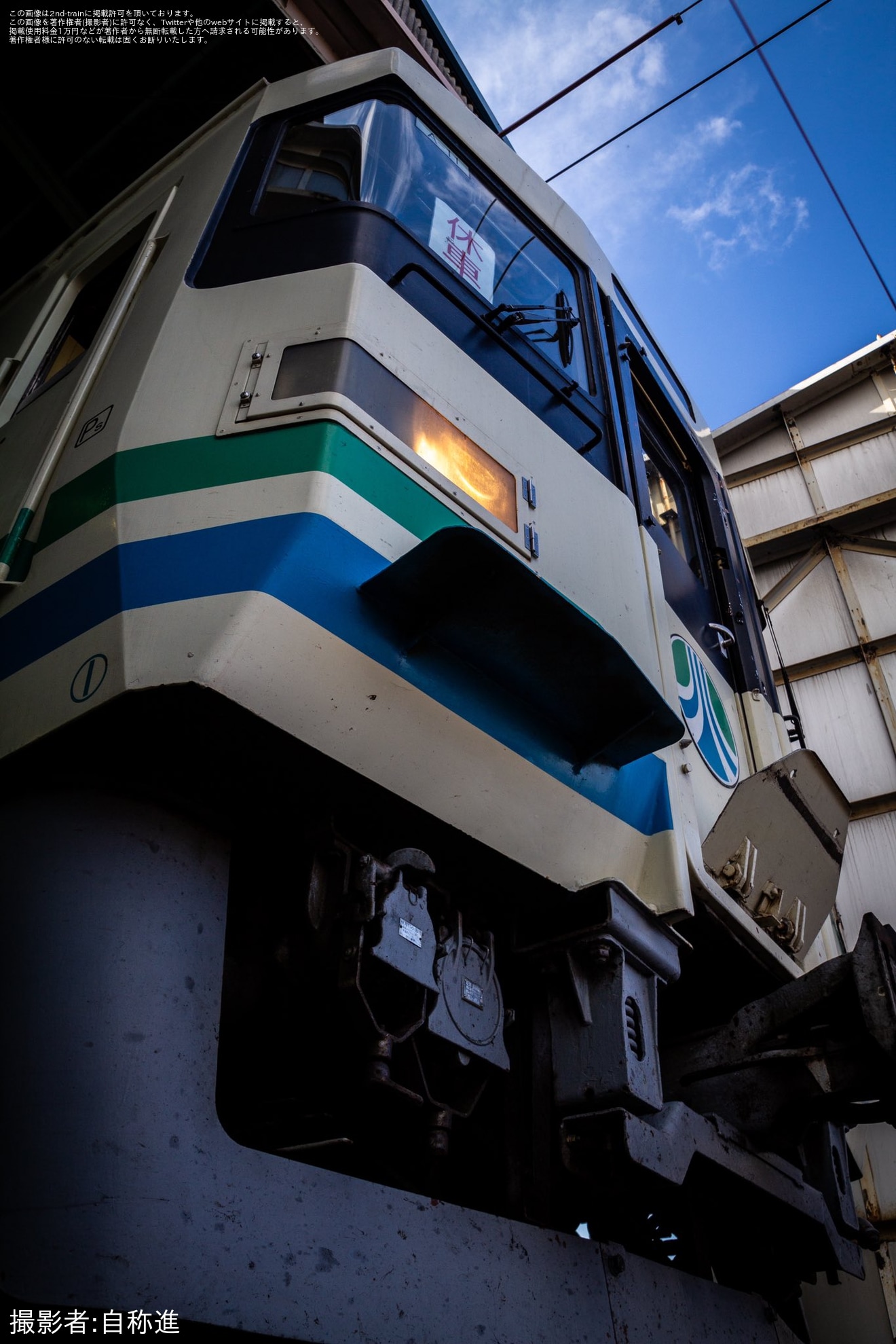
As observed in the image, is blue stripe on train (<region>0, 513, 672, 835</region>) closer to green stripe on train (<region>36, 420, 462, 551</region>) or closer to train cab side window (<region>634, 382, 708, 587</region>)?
green stripe on train (<region>36, 420, 462, 551</region>)

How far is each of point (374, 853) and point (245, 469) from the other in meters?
1.17

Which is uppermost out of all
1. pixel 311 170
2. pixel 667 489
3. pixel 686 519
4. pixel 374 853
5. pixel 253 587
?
pixel 667 489

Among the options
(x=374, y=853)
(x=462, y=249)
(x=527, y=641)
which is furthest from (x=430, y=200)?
(x=374, y=853)

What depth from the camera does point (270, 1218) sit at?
2.26 m

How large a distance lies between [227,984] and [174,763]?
2.27 ft

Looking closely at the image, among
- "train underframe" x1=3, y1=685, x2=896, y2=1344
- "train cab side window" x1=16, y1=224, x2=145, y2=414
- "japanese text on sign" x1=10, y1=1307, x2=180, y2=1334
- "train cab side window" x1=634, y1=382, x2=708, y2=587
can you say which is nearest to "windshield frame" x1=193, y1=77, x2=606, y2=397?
"train cab side window" x1=16, y1=224, x2=145, y2=414

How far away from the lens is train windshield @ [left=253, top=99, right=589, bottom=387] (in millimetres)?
4340

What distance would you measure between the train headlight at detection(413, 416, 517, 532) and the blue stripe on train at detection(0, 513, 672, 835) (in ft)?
2.04

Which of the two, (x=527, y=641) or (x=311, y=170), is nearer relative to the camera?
(x=527, y=641)

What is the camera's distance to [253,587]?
268cm

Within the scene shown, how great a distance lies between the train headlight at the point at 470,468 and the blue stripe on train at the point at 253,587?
62cm

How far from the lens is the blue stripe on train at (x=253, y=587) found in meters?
2.74

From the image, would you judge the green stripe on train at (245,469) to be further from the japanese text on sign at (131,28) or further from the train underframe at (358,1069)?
the japanese text on sign at (131,28)

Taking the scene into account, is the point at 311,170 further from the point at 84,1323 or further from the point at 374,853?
the point at 84,1323
